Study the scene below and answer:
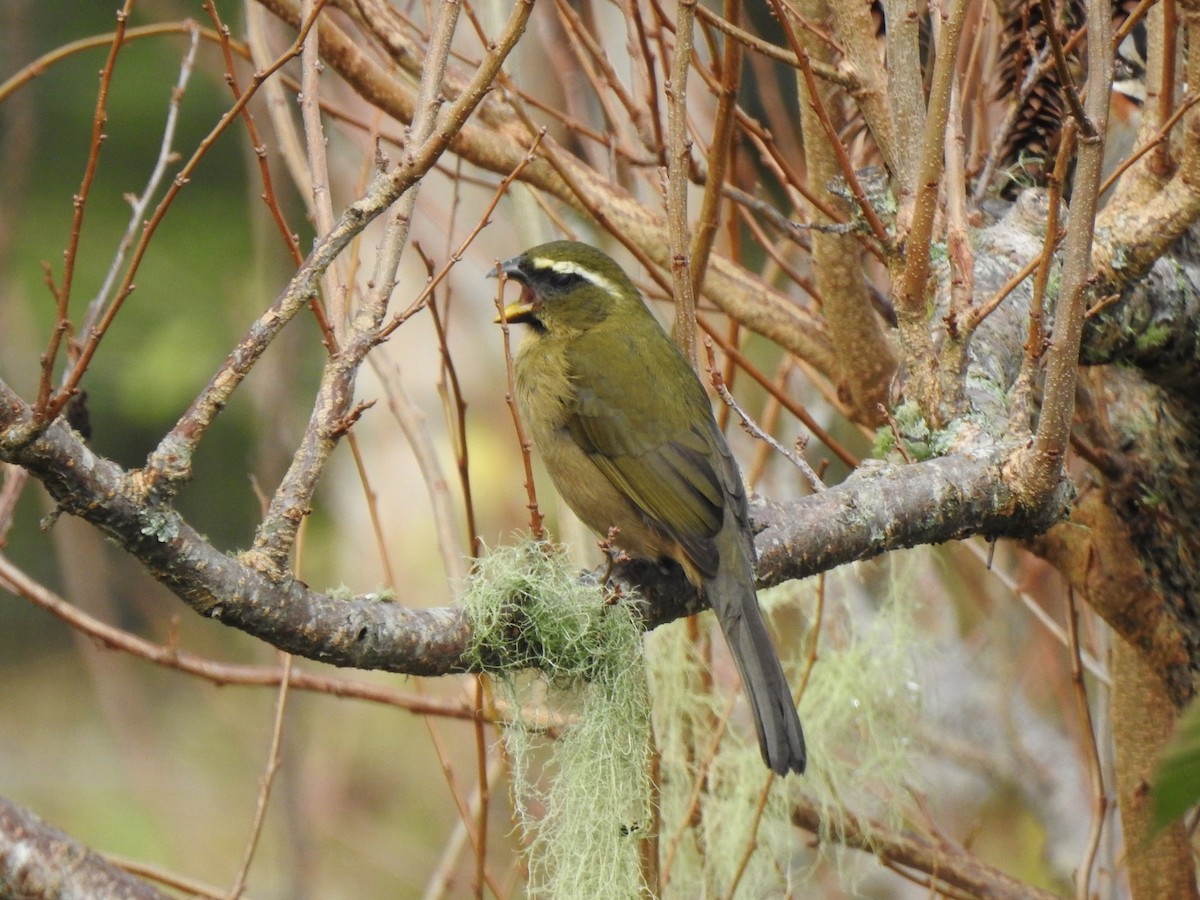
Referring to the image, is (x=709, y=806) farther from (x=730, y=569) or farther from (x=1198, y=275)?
(x=1198, y=275)

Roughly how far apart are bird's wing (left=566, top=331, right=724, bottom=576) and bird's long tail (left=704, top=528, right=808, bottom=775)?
265 millimetres

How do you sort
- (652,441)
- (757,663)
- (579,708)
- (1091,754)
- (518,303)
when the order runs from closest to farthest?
1. (579,708)
2. (757,663)
3. (1091,754)
4. (652,441)
5. (518,303)

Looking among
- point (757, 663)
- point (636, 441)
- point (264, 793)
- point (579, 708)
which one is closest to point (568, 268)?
point (636, 441)

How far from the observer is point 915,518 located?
284 centimetres

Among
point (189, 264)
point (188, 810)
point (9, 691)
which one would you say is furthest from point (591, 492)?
point (9, 691)

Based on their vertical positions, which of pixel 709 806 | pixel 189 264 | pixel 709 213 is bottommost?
pixel 709 806

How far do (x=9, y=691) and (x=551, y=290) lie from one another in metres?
11.5

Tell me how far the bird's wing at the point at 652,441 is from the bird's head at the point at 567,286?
249mm

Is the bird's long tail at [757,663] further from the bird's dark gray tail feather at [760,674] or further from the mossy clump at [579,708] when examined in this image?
the mossy clump at [579,708]

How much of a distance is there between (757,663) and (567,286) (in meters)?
1.40

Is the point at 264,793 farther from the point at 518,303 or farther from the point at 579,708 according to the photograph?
the point at 518,303

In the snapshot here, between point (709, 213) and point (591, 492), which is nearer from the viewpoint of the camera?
point (709, 213)

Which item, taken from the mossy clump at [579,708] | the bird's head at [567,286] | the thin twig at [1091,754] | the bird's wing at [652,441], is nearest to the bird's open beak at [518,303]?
the bird's head at [567,286]

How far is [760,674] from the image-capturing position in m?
3.17
